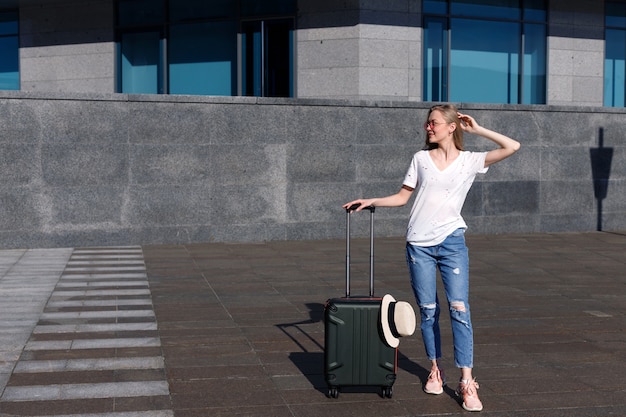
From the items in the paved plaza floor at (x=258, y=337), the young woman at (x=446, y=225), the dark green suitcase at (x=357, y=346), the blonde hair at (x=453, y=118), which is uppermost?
the blonde hair at (x=453, y=118)

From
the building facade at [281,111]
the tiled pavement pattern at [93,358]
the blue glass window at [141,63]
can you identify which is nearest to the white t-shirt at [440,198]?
the tiled pavement pattern at [93,358]

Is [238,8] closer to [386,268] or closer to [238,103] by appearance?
[238,103]

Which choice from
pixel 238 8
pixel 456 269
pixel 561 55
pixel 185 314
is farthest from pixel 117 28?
pixel 456 269

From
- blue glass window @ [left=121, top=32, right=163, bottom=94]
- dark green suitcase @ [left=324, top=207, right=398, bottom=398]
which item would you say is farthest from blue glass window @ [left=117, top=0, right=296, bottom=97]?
dark green suitcase @ [left=324, top=207, right=398, bottom=398]

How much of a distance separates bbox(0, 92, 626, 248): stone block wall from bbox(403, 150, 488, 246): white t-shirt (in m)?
10.6

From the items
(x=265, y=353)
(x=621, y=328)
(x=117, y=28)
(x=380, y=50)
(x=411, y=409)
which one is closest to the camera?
(x=411, y=409)

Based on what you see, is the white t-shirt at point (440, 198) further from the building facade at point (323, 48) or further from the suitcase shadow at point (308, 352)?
the building facade at point (323, 48)

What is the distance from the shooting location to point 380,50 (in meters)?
20.9

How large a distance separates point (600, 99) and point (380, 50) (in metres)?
6.30

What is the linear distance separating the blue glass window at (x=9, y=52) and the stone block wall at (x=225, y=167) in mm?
9571

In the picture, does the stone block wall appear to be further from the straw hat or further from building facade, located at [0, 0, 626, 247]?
the straw hat

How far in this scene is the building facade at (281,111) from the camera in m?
15.6

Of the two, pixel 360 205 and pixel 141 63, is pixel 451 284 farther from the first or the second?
pixel 141 63

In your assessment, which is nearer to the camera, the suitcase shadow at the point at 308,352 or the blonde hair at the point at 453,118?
the blonde hair at the point at 453,118
